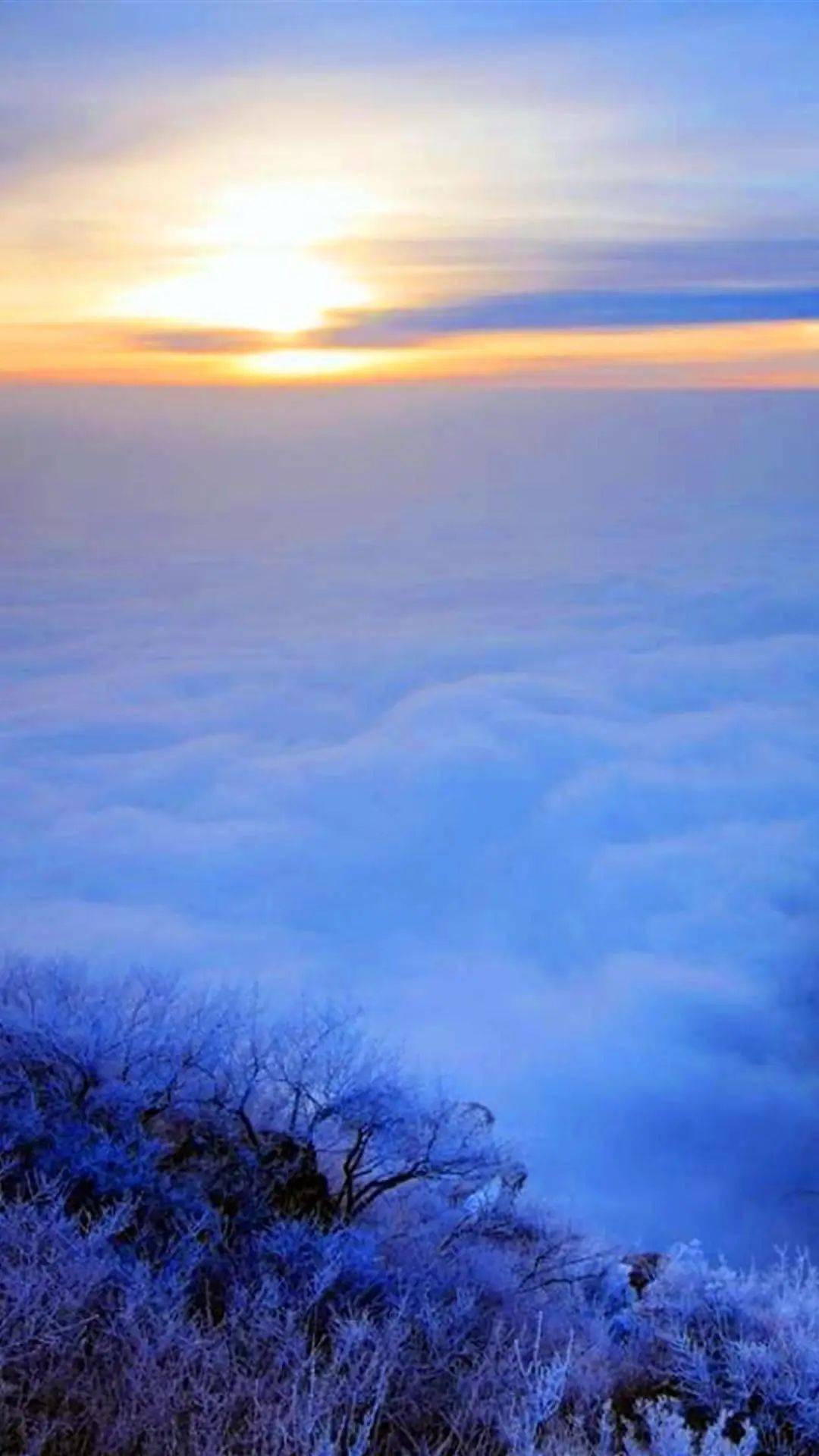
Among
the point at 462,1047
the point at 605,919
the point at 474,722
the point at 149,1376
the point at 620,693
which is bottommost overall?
the point at 149,1376

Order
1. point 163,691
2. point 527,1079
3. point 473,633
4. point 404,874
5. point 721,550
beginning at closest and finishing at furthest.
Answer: point 527,1079 → point 404,874 → point 163,691 → point 473,633 → point 721,550

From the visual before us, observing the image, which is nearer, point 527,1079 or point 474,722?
point 527,1079

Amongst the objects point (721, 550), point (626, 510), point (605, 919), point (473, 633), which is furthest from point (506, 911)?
point (626, 510)

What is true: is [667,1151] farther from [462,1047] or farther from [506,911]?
[506,911]

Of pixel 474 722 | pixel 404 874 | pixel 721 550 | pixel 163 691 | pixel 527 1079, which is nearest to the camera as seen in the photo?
pixel 527 1079

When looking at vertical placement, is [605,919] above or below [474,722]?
below

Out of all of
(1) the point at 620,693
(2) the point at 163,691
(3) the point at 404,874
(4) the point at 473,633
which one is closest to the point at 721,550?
(4) the point at 473,633
